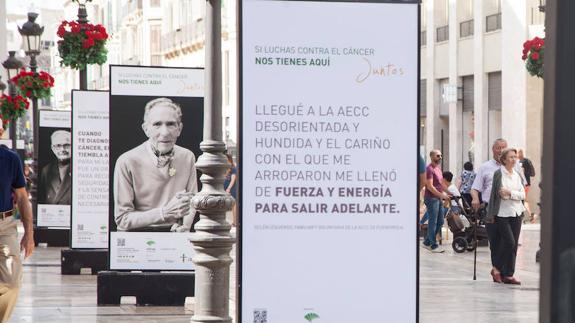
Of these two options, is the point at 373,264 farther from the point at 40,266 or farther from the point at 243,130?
the point at 40,266

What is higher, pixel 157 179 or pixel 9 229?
pixel 157 179

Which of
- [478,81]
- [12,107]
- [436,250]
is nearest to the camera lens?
[436,250]

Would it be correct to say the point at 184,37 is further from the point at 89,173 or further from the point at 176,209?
the point at 176,209

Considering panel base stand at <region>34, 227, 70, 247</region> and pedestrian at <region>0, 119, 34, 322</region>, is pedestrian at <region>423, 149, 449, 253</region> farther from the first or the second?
pedestrian at <region>0, 119, 34, 322</region>

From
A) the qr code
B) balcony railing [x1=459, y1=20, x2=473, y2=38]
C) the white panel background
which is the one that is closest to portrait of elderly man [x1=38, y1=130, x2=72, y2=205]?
the white panel background

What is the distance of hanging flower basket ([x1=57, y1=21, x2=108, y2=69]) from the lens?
25.0 m

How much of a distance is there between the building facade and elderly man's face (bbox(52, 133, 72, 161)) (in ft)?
47.9

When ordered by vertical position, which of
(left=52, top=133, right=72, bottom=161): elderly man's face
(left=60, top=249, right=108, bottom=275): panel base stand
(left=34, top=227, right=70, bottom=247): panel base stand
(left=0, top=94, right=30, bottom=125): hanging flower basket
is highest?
(left=0, top=94, right=30, bottom=125): hanging flower basket

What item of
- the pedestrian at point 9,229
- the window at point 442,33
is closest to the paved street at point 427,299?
the pedestrian at point 9,229

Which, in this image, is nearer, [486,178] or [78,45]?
[486,178]

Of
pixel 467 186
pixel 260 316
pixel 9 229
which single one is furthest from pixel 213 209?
pixel 467 186

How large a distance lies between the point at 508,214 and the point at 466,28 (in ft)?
88.6

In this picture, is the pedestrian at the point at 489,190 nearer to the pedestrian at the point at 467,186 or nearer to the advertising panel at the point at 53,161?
the pedestrian at the point at 467,186

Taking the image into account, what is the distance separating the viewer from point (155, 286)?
47.4ft
